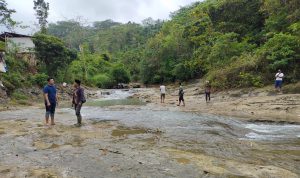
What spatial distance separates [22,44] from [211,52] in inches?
896

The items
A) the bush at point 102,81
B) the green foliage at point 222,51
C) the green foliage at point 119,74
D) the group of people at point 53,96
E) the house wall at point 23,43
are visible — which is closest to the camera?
the group of people at point 53,96

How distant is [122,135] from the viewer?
1105 cm

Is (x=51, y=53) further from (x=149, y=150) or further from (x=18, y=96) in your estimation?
(x=149, y=150)

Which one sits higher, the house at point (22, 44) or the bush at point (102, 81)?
the house at point (22, 44)

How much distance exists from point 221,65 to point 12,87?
1974 centimetres

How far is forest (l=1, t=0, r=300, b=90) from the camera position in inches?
1069

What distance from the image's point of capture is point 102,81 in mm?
60781

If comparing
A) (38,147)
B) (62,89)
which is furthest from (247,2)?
(38,147)

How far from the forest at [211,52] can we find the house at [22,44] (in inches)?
37.3

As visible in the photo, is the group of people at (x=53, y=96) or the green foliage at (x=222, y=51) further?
the green foliage at (x=222, y=51)

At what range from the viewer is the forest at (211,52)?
89.0 ft

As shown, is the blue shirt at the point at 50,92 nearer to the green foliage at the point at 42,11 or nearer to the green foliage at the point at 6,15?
the green foliage at the point at 6,15

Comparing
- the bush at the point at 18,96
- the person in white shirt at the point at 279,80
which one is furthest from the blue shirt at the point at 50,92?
the person in white shirt at the point at 279,80

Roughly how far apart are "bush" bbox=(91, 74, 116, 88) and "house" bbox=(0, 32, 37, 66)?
66.2ft
